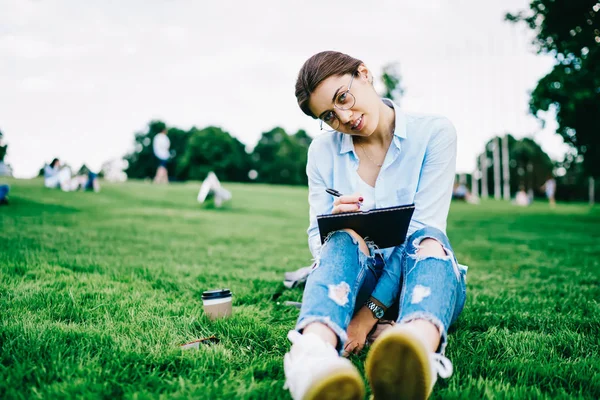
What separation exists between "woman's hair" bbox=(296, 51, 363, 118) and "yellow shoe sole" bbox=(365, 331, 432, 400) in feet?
4.67

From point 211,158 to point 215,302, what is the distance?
236 ft

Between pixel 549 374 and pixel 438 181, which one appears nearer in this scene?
pixel 549 374

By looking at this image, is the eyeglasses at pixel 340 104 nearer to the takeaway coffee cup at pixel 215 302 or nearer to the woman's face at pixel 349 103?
the woman's face at pixel 349 103

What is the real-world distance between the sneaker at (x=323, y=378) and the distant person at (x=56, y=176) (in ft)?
47.3

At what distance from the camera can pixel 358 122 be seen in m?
2.45

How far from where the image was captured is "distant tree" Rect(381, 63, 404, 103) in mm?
37125

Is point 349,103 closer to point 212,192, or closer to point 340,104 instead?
point 340,104

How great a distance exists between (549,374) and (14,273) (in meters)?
3.98

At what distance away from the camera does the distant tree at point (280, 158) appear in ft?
246

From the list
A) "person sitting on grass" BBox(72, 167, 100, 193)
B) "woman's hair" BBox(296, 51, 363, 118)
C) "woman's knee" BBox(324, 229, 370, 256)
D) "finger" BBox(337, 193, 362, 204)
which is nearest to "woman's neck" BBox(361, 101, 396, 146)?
"woman's hair" BBox(296, 51, 363, 118)

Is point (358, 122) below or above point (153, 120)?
below

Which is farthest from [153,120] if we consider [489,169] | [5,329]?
[5,329]

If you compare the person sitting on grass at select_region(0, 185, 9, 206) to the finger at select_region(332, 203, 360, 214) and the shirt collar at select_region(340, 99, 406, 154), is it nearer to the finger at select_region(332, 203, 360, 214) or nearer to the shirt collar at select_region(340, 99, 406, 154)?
the shirt collar at select_region(340, 99, 406, 154)

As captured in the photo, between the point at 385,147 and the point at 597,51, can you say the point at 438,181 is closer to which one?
the point at 385,147
